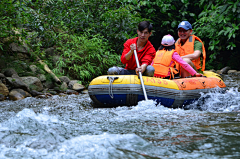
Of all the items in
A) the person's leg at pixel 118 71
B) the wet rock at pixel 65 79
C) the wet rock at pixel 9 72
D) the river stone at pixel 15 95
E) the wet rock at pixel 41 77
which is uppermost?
the person's leg at pixel 118 71

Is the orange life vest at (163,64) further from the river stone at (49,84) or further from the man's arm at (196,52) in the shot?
the river stone at (49,84)

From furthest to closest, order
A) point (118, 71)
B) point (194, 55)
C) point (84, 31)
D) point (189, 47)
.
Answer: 1. point (84, 31)
2. point (189, 47)
3. point (194, 55)
4. point (118, 71)

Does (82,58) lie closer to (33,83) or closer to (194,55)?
(33,83)

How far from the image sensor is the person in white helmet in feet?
14.9

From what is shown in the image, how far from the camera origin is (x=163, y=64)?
458cm

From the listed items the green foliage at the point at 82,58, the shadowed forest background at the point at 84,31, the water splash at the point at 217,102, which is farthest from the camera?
the green foliage at the point at 82,58

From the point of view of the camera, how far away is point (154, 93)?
4070 millimetres

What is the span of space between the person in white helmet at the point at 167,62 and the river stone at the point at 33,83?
267cm

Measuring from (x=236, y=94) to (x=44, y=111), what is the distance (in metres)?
3.33

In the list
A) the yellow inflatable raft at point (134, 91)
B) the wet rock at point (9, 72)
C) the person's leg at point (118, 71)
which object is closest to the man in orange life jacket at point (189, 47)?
the yellow inflatable raft at point (134, 91)

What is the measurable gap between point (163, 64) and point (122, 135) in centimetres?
239

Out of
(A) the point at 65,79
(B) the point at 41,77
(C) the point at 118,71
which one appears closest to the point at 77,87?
(A) the point at 65,79

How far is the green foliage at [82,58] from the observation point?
7281 millimetres

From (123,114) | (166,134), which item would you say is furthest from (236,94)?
(166,134)
